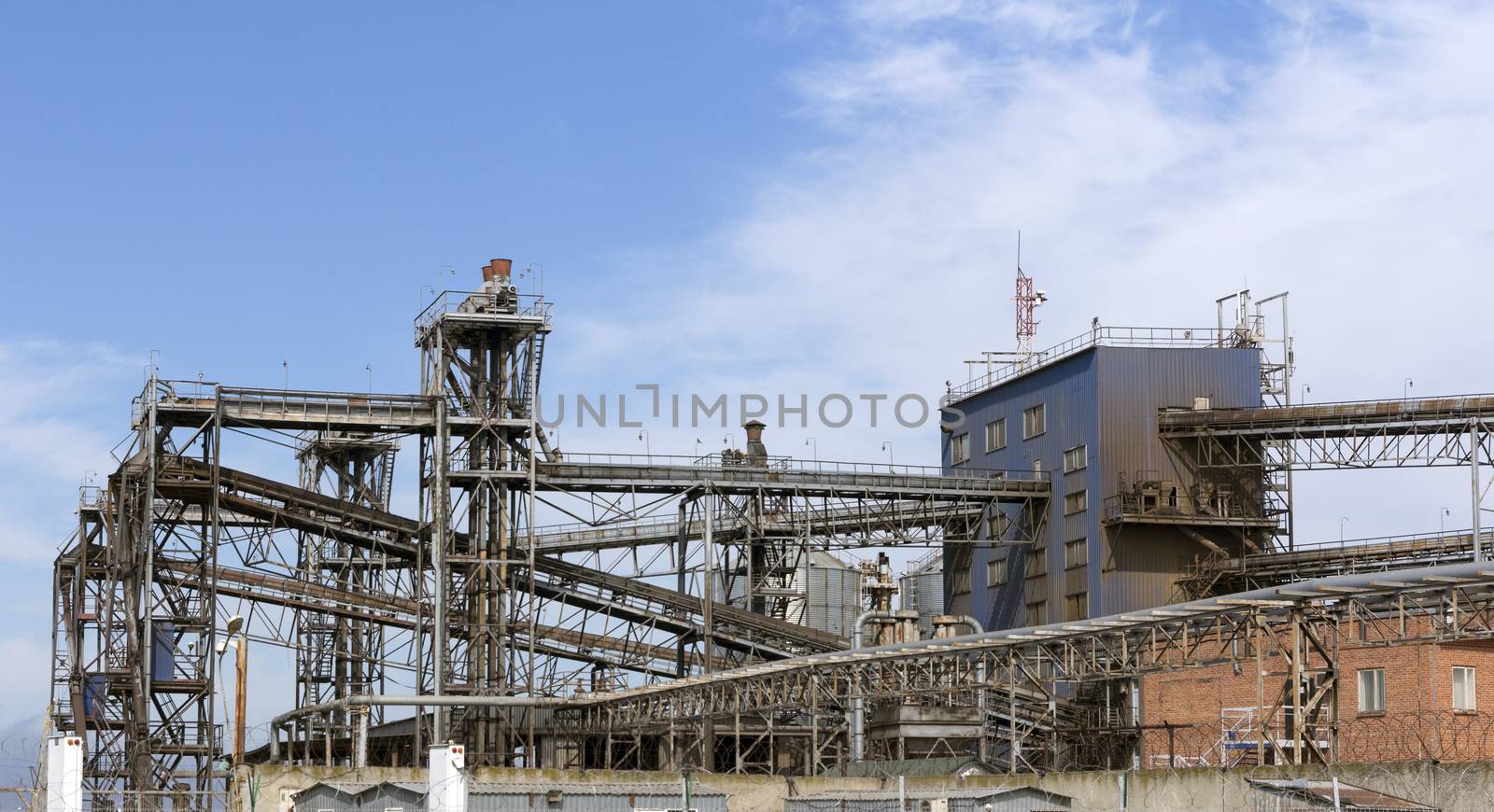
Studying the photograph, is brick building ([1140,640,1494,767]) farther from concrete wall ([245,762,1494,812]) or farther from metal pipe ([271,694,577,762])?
metal pipe ([271,694,577,762])

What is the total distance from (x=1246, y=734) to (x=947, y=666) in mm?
8651

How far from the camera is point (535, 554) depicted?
54531 millimetres

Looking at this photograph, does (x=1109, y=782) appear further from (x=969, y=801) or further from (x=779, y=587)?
(x=779, y=587)

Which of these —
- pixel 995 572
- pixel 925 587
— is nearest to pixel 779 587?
pixel 995 572

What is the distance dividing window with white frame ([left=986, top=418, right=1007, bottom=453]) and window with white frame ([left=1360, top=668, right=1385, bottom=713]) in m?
19.4

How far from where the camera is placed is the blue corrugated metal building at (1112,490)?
55.5 m

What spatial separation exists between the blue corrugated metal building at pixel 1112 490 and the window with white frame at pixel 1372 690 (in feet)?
35.2

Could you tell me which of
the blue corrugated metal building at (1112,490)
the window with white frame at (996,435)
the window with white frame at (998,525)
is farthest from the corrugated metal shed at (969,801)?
the window with white frame at (996,435)

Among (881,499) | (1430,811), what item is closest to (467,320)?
(881,499)

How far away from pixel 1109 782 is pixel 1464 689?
13805 millimetres

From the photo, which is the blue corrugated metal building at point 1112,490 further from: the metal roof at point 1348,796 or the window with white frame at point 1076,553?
the metal roof at point 1348,796

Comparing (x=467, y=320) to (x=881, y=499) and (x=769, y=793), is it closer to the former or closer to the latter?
(x=881, y=499)

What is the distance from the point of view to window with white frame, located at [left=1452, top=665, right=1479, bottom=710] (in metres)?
42.6

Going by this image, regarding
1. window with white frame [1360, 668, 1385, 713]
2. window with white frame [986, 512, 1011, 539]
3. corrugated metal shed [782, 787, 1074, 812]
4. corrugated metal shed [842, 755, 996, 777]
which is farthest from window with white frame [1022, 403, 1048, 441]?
corrugated metal shed [782, 787, 1074, 812]
